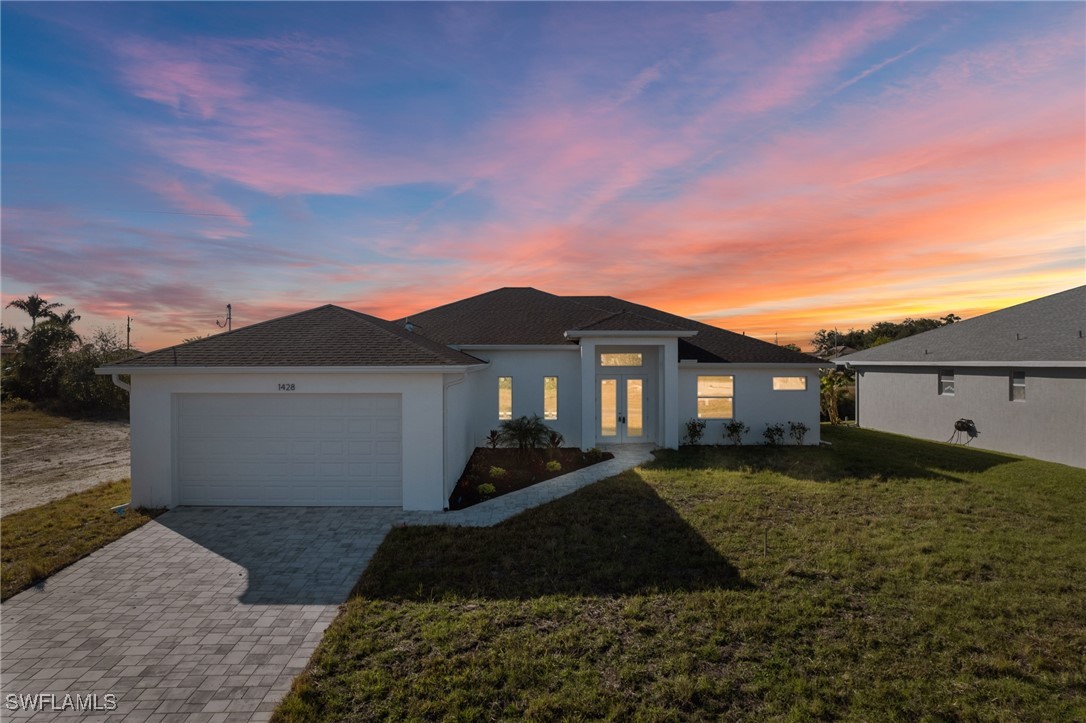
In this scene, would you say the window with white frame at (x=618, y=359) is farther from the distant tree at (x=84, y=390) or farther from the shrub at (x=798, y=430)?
the distant tree at (x=84, y=390)

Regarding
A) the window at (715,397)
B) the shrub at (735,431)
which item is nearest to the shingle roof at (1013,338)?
the shrub at (735,431)

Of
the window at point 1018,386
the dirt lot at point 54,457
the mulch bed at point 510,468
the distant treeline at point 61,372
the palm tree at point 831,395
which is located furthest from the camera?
the distant treeline at point 61,372

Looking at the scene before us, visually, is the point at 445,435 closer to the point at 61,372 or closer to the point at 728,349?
the point at 728,349

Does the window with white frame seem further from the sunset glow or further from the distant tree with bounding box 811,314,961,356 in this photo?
the distant tree with bounding box 811,314,961,356

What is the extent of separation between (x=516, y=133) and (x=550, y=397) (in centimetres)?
815

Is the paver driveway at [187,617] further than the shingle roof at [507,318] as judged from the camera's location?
No

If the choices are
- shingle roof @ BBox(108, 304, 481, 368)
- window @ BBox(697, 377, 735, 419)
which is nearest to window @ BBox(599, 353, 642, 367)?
window @ BBox(697, 377, 735, 419)

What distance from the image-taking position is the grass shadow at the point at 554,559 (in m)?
6.33

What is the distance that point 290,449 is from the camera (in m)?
9.85

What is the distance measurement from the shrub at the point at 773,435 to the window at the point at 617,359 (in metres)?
5.04

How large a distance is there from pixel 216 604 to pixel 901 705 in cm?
739

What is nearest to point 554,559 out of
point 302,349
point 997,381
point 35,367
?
point 302,349

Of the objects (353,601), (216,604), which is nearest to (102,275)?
(216,604)

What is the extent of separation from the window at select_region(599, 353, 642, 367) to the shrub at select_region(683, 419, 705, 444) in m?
2.81
